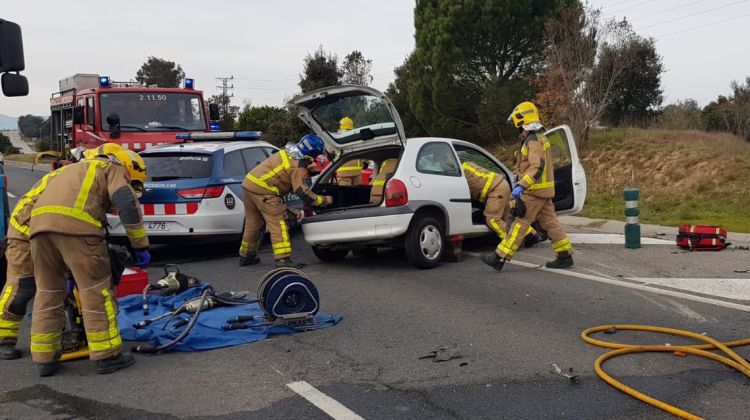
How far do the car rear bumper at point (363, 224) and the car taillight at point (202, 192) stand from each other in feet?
5.44

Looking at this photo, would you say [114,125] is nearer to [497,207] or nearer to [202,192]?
[202,192]

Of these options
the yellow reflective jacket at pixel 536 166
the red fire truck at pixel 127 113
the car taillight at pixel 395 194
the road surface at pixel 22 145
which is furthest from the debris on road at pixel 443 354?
the road surface at pixel 22 145

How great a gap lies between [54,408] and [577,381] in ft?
10.4

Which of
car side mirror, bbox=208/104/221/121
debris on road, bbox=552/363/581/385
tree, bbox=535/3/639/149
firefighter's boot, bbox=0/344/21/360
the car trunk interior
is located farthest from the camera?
tree, bbox=535/3/639/149

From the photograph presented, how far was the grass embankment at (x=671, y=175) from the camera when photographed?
1353 centimetres

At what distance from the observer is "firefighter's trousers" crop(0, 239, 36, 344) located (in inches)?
201

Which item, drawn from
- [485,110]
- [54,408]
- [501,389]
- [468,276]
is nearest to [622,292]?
[468,276]

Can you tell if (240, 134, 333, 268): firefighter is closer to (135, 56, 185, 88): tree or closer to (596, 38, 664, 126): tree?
(596, 38, 664, 126): tree

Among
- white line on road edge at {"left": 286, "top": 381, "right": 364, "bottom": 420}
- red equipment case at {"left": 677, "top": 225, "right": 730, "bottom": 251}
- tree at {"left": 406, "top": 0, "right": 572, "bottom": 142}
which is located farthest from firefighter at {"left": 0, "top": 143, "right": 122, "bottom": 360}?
tree at {"left": 406, "top": 0, "right": 572, "bottom": 142}

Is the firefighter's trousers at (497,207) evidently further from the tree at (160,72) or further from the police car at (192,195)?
the tree at (160,72)

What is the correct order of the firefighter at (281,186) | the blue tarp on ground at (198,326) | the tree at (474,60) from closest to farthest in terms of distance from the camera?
1. the blue tarp on ground at (198,326)
2. the firefighter at (281,186)
3. the tree at (474,60)

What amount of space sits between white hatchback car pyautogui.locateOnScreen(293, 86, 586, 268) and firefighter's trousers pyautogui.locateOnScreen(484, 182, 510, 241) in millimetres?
187

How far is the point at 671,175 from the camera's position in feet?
54.4

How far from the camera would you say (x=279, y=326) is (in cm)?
577
